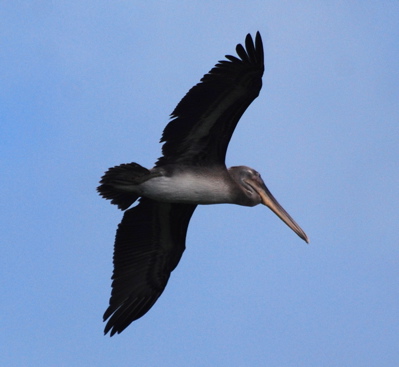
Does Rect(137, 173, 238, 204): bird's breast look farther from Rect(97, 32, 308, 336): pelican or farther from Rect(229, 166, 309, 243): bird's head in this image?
Rect(229, 166, 309, 243): bird's head

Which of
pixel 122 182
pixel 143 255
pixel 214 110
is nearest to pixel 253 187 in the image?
pixel 214 110

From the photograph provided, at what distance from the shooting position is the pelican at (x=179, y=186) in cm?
1388

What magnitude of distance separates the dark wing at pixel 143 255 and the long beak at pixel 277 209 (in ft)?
3.17

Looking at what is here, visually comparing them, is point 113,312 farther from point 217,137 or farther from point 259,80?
point 259,80

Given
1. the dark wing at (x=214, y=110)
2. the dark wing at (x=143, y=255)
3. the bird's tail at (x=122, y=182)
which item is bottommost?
the dark wing at (x=143, y=255)

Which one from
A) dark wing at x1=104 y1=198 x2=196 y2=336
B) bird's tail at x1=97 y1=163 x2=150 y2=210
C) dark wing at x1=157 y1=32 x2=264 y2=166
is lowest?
dark wing at x1=104 y1=198 x2=196 y2=336

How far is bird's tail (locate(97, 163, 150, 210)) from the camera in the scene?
45.6ft

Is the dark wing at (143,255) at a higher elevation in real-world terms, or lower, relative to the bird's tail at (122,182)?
lower

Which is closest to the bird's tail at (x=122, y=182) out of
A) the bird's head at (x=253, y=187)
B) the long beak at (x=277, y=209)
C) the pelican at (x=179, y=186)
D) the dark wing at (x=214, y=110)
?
the pelican at (x=179, y=186)

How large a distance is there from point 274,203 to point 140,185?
6.50 feet

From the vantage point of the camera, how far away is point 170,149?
47.0 feet

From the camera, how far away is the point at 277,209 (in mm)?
15289

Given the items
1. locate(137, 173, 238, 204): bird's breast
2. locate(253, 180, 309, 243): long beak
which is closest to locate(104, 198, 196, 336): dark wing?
locate(137, 173, 238, 204): bird's breast

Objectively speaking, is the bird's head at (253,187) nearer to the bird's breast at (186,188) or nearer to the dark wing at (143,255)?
the bird's breast at (186,188)
